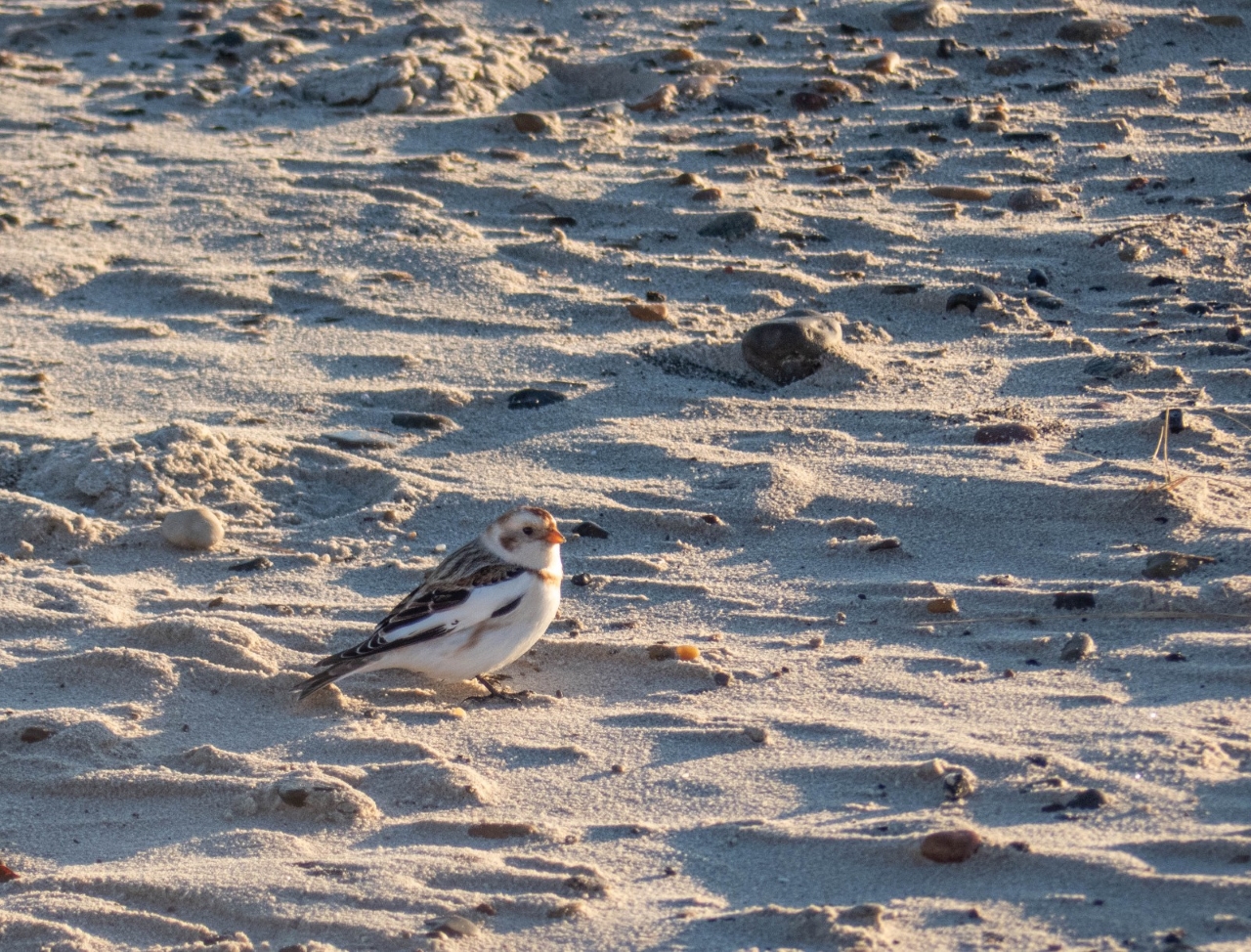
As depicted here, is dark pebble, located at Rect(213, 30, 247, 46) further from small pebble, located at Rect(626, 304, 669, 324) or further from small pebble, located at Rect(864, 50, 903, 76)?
small pebble, located at Rect(626, 304, 669, 324)

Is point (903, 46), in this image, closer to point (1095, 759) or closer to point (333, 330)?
point (333, 330)

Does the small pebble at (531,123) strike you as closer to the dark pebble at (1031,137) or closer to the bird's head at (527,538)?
the dark pebble at (1031,137)

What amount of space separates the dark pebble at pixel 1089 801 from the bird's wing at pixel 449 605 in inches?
57.0

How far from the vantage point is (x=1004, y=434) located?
5027 mm

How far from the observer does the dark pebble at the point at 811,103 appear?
25.8 feet

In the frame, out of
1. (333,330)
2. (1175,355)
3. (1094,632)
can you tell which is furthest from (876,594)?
(333,330)

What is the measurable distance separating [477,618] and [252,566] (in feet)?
3.16

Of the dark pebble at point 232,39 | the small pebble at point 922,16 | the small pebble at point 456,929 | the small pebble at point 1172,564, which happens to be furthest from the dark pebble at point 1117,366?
the dark pebble at point 232,39

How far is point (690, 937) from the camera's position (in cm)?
279

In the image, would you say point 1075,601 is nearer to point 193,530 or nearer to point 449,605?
point 449,605

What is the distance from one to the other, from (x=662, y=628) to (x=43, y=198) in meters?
4.41

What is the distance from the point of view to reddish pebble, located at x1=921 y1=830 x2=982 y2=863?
9.58ft

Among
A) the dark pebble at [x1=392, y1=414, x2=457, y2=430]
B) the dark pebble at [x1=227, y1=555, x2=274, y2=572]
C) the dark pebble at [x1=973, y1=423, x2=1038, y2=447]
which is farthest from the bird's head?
the dark pebble at [x1=973, y1=423, x2=1038, y2=447]

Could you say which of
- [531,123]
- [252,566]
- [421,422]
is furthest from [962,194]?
[252,566]
